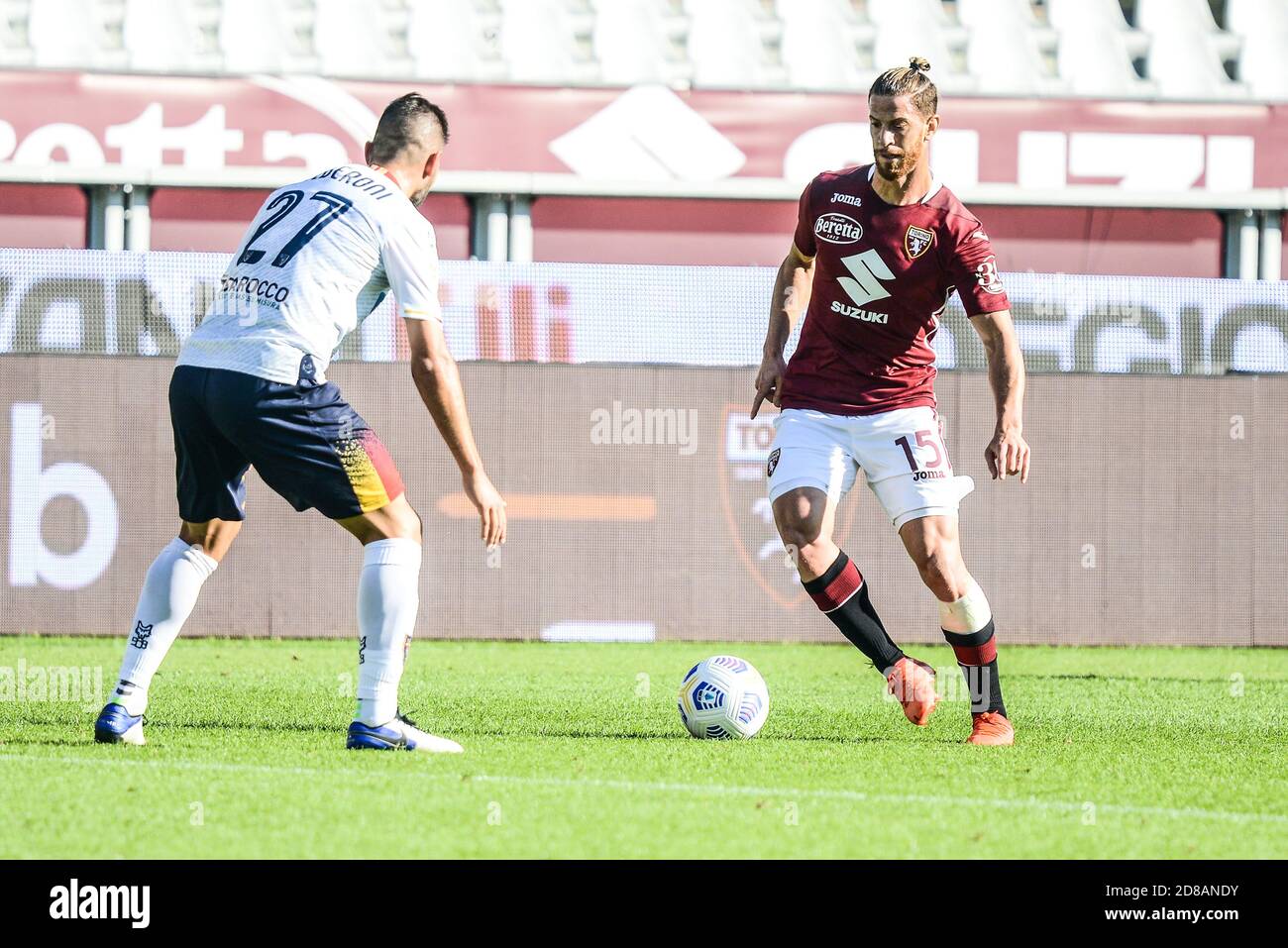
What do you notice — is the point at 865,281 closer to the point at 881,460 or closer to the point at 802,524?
the point at 881,460

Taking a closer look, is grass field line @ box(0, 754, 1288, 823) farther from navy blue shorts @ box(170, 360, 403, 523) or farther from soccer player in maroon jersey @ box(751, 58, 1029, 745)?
soccer player in maroon jersey @ box(751, 58, 1029, 745)

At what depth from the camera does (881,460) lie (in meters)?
6.27

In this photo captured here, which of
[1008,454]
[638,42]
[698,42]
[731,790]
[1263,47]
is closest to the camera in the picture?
[731,790]

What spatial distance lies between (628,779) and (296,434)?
1497mm

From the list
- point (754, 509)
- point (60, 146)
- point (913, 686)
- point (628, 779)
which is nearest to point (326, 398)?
point (628, 779)

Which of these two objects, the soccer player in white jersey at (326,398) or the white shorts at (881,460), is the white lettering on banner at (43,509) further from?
the white shorts at (881,460)

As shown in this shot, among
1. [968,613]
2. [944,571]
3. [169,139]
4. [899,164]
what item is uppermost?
[169,139]

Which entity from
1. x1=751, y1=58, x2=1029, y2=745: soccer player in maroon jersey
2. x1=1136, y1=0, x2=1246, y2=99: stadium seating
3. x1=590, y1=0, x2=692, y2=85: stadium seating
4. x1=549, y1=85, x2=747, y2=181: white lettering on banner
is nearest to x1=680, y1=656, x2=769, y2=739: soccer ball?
x1=751, y1=58, x2=1029, y2=745: soccer player in maroon jersey

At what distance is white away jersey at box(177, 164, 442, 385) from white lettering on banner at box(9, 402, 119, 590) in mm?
6562

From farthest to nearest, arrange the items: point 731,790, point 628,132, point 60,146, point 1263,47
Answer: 1. point 1263,47
2. point 628,132
3. point 60,146
4. point 731,790

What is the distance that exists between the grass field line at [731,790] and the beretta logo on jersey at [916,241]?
2199mm
